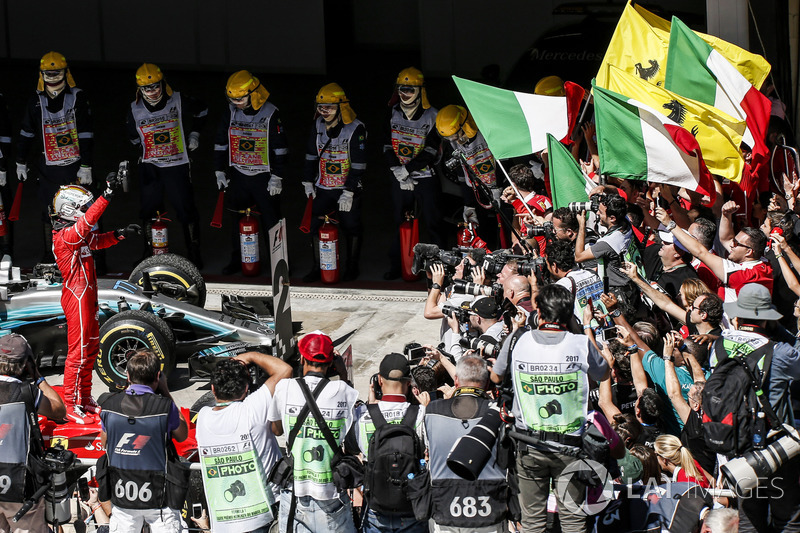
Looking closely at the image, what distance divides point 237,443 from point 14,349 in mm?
1559

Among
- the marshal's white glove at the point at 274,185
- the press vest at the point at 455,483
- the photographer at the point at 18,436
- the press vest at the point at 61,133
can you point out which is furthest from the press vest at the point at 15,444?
the press vest at the point at 61,133

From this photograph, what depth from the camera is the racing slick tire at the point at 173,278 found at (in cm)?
981

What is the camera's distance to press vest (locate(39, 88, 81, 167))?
12.4 m

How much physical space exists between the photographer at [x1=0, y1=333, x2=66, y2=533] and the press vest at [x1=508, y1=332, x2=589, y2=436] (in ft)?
8.88

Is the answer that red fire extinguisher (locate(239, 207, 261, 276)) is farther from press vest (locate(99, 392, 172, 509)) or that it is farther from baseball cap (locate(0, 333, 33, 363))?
press vest (locate(99, 392, 172, 509))

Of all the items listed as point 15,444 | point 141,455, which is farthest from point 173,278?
point 141,455

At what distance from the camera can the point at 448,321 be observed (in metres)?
7.55

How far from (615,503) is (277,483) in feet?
5.85

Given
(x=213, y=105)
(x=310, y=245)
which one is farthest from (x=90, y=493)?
(x=213, y=105)

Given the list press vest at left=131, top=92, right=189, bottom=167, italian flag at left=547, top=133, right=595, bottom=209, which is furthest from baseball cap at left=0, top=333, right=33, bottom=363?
press vest at left=131, top=92, right=189, bottom=167

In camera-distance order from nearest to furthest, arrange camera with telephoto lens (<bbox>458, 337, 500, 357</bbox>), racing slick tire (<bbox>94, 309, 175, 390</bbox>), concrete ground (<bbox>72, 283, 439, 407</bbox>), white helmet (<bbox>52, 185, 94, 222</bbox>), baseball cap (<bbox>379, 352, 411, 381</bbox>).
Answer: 1. baseball cap (<bbox>379, 352, 411, 381</bbox>)
2. camera with telephoto lens (<bbox>458, 337, 500, 357</bbox>)
3. white helmet (<bbox>52, 185, 94, 222</bbox>)
4. racing slick tire (<bbox>94, 309, 175, 390</bbox>)
5. concrete ground (<bbox>72, 283, 439, 407</bbox>)

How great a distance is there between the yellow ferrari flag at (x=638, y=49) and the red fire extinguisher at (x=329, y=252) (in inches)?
138

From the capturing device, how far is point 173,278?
9.88m

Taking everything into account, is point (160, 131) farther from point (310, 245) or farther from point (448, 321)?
point (448, 321)
